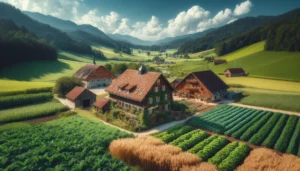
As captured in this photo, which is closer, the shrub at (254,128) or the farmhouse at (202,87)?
the shrub at (254,128)

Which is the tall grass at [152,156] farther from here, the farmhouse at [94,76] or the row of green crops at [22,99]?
the farmhouse at [94,76]

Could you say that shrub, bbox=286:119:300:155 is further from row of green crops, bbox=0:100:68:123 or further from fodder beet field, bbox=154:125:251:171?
row of green crops, bbox=0:100:68:123

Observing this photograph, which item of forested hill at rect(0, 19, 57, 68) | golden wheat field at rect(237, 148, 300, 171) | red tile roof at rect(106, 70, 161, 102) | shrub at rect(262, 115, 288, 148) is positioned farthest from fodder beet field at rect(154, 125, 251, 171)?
forested hill at rect(0, 19, 57, 68)

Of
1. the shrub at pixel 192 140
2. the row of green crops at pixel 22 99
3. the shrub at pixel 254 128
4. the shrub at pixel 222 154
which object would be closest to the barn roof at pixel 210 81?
the shrub at pixel 254 128

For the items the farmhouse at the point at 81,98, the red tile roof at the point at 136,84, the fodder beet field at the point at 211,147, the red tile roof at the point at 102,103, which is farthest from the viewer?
the farmhouse at the point at 81,98

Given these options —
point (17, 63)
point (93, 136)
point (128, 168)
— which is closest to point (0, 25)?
point (17, 63)

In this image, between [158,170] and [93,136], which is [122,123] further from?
[158,170]
